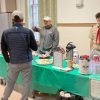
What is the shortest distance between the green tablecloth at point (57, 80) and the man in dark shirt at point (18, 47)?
0.54 feet

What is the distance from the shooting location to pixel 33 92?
369cm

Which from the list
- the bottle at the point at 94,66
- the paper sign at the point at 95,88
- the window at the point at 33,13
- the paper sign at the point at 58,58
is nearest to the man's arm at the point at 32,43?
the paper sign at the point at 58,58

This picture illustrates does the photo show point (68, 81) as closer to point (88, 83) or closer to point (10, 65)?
point (88, 83)

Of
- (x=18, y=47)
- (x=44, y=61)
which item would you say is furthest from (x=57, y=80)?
(x=18, y=47)

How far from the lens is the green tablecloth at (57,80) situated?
261 cm

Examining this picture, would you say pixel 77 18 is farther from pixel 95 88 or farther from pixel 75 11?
pixel 95 88

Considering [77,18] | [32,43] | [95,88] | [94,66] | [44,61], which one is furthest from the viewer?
[77,18]

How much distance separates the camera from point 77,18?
15.5 feet

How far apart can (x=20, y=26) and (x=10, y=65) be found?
0.51 m

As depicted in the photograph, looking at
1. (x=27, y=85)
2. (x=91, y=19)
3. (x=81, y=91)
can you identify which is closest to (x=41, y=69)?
(x=27, y=85)

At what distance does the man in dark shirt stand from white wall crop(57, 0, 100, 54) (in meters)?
1.86

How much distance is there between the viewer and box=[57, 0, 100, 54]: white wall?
448cm

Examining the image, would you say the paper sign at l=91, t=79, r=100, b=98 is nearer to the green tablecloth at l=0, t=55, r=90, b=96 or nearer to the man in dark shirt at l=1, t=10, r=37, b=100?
the green tablecloth at l=0, t=55, r=90, b=96

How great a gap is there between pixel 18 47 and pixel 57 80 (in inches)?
24.5
